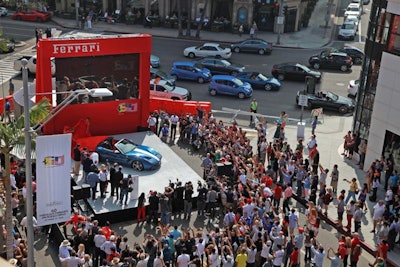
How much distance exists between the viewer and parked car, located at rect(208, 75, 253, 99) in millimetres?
38031

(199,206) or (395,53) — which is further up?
(395,53)

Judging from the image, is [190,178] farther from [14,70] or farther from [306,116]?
[14,70]

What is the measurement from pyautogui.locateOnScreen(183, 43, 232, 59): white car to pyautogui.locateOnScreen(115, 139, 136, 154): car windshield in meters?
21.8

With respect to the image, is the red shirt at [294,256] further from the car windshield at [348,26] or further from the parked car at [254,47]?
the car windshield at [348,26]

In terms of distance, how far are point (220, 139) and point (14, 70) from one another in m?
19.4

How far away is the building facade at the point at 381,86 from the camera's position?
26594mm

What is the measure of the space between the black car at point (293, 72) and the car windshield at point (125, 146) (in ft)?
62.4

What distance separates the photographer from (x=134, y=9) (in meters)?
59.0

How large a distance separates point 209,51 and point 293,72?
7.92 meters

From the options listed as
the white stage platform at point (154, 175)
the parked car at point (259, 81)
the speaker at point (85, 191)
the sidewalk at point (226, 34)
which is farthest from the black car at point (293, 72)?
the speaker at point (85, 191)

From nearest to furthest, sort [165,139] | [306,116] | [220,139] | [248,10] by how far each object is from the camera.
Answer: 1. [220,139]
2. [165,139]
3. [306,116]
4. [248,10]

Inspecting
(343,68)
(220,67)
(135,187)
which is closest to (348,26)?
(343,68)

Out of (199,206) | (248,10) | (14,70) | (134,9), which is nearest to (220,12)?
(248,10)

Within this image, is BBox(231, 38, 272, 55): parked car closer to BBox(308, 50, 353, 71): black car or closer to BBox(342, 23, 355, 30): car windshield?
BBox(308, 50, 353, 71): black car
